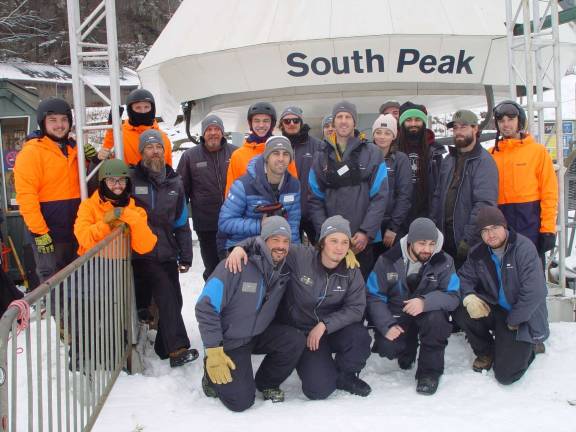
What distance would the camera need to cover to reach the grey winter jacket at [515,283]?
135 inches

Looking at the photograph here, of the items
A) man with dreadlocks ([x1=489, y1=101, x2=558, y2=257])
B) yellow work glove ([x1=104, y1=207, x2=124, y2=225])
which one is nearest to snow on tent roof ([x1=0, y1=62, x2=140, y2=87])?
yellow work glove ([x1=104, y1=207, x2=124, y2=225])

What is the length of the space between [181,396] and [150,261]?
3.17 feet

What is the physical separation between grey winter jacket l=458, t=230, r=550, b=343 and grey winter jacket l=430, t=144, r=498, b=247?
23 cm

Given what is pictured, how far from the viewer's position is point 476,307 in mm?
3545

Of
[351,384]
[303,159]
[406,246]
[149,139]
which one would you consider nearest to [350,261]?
[406,246]

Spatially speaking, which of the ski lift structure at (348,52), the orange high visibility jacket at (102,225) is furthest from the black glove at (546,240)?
the orange high visibility jacket at (102,225)

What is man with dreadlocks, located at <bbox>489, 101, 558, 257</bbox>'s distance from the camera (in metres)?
3.95

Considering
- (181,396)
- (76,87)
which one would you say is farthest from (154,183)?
(181,396)

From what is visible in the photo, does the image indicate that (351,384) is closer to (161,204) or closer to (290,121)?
(161,204)

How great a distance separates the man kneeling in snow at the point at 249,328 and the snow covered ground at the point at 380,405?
136mm

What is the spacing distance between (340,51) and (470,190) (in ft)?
8.03

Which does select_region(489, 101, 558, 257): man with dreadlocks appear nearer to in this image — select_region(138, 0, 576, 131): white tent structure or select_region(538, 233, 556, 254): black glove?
select_region(538, 233, 556, 254): black glove

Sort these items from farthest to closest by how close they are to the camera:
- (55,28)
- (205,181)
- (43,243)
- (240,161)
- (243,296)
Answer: (55,28)
(205,181)
(240,161)
(43,243)
(243,296)

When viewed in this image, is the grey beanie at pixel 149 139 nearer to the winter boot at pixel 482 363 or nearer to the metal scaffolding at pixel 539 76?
the winter boot at pixel 482 363
